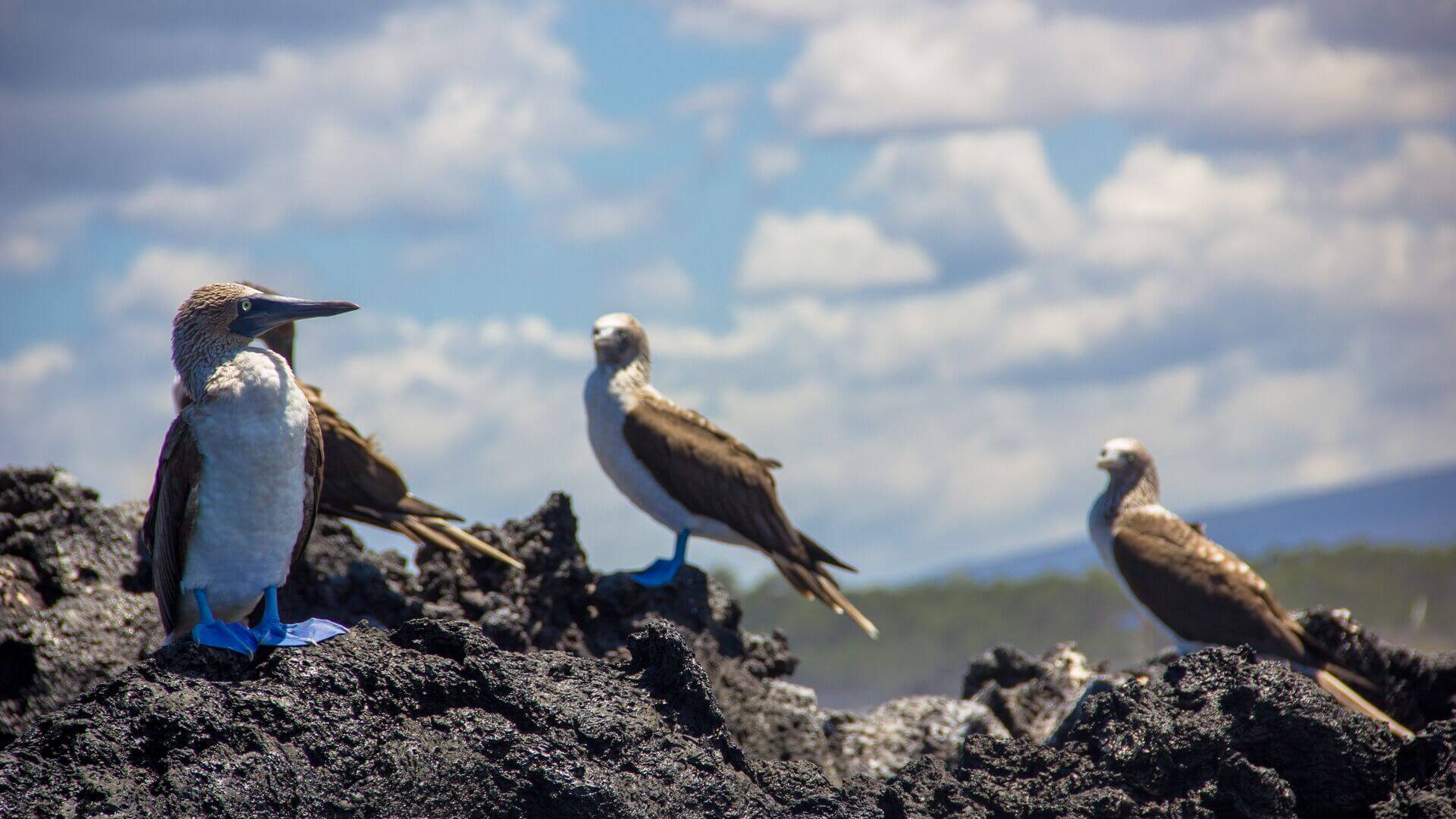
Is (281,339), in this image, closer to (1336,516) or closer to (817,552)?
(817,552)

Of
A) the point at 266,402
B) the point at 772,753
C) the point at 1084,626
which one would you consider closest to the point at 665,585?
the point at 772,753

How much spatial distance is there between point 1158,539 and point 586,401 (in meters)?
4.05

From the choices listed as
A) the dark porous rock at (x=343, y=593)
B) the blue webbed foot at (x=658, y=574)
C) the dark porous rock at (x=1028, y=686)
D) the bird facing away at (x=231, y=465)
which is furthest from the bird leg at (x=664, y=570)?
the bird facing away at (x=231, y=465)

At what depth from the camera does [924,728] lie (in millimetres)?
8164

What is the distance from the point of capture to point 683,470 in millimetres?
9453

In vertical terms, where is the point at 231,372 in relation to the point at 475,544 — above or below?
below

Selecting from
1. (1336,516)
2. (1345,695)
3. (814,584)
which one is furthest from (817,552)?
(1336,516)

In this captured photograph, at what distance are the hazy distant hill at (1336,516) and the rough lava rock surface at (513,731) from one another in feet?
139

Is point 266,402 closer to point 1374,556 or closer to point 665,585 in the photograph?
point 665,585

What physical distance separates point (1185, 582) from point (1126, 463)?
116 centimetres

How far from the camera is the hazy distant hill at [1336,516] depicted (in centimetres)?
5634

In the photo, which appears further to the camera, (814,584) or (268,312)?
(814,584)

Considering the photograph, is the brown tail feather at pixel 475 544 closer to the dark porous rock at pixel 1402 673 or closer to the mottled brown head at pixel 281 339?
the mottled brown head at pixel 281 339

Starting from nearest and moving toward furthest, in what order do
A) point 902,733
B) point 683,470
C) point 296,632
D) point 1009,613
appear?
point 296,632 → point 902,733 → point 683,470 → point 1009,613
